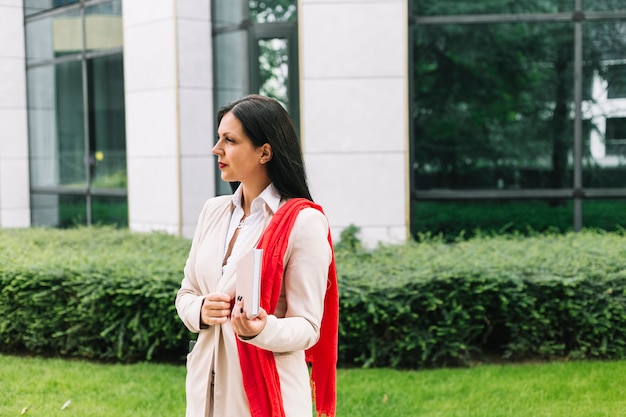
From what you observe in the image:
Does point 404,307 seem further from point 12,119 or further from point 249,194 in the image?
point 12,119

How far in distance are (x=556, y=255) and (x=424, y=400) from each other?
229 centimetres

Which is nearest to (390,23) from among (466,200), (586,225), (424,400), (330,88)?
(330,88)

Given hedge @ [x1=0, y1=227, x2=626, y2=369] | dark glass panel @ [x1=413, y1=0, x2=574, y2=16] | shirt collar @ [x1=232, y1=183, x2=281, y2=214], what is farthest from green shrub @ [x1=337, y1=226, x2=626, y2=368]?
dark glass panel @ [x1=413, y1=0, x2=574, y2=16]

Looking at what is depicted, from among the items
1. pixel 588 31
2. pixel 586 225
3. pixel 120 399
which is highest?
pixel 588 31

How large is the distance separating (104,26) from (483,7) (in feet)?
20.0

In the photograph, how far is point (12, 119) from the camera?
15.4 m

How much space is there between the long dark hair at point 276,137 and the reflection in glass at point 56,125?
11.7 metres

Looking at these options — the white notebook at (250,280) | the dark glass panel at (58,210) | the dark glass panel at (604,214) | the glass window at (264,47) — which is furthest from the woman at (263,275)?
the dark glass panel at (58,210)

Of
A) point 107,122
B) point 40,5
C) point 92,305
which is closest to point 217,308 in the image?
point 92,305

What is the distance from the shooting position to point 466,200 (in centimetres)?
1055

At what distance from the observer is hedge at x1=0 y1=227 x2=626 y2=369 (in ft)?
22.5

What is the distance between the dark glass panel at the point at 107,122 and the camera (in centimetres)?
1310

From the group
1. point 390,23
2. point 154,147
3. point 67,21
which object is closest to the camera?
point 390,23

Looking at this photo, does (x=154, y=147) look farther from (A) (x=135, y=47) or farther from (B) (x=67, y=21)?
(B) (x=67, y=21)
